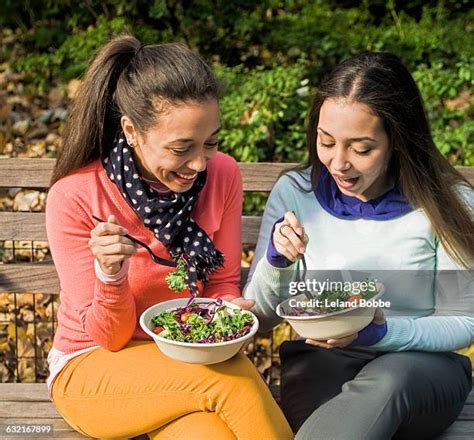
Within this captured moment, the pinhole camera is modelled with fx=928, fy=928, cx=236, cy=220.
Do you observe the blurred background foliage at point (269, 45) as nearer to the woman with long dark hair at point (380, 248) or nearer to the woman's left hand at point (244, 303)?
the woman with long dark hair at point (380, 248)

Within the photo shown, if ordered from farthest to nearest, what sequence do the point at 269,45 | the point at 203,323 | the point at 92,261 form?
the point at 269,45 < the point at 92,261 < the point at 203,323

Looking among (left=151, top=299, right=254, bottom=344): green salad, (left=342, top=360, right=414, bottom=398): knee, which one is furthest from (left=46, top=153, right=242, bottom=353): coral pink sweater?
(left=342, top=360, right=414, bottom=398): knee

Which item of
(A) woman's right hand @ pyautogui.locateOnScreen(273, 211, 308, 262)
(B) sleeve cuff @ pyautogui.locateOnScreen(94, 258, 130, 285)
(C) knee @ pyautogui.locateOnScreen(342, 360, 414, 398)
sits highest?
(A) woman's right hand @ pyautogui.locateOnScreen(273, 211, 308, 262)

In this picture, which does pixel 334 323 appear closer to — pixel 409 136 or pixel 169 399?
pixel 169 399

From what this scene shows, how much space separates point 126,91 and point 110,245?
1.68 ft

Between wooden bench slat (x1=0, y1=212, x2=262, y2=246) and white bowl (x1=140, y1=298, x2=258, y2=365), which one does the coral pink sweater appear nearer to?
white bowl (x1=140, y1=298, x2=258, y2=365)

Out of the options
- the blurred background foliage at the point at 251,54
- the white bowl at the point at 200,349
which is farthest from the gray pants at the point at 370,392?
the blurred background foliage at the point at 251,54

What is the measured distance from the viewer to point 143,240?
267cm

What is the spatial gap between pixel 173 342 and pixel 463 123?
9.74 feet

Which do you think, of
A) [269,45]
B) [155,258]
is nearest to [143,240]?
[155,258]

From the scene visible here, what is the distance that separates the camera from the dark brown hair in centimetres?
260

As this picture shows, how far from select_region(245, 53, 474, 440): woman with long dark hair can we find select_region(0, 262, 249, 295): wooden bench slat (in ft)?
2.23

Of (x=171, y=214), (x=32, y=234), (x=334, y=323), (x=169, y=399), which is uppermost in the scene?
(x=171, y=214)

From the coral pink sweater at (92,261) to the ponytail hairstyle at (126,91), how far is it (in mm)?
74
